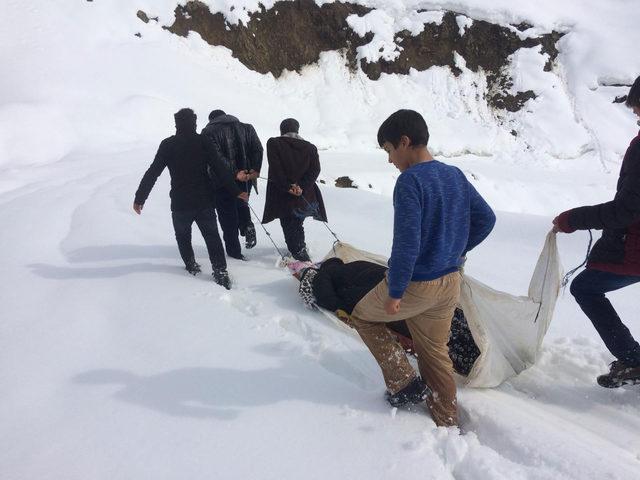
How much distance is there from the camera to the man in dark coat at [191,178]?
144 inches

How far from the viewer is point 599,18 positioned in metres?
19.0

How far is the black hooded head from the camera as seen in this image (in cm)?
360

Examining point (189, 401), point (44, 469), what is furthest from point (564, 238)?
point (44, 469)

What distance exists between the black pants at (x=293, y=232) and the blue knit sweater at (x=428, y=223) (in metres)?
2.48

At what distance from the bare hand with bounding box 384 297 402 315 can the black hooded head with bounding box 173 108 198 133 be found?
2.45m

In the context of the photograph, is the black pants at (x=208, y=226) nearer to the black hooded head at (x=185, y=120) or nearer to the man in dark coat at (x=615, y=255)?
the black hooded head at (x=185, y=120)

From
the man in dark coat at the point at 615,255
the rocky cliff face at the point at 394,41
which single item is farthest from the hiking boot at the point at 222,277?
the rocky cliff face at the point at 394,41

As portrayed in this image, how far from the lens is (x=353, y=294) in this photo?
3.15 metres

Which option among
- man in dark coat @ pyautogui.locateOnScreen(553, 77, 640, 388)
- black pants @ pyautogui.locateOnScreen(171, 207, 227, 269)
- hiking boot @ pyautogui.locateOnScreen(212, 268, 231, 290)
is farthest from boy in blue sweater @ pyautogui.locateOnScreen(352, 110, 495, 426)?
black pants @ pyautogui.locateOnScreen(171, 207, 227, 269)

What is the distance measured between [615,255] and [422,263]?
113cm

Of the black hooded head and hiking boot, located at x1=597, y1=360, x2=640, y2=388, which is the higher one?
the black hooded head

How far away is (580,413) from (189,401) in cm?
209

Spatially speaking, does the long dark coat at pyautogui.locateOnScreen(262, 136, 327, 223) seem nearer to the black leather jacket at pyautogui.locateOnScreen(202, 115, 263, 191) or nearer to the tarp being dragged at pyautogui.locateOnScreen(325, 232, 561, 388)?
the black leather jacket at pyautogui.locateOnScreen(202, 115, 263, 191)

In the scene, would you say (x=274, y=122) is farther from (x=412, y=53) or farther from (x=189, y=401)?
(x=189, y=401)
